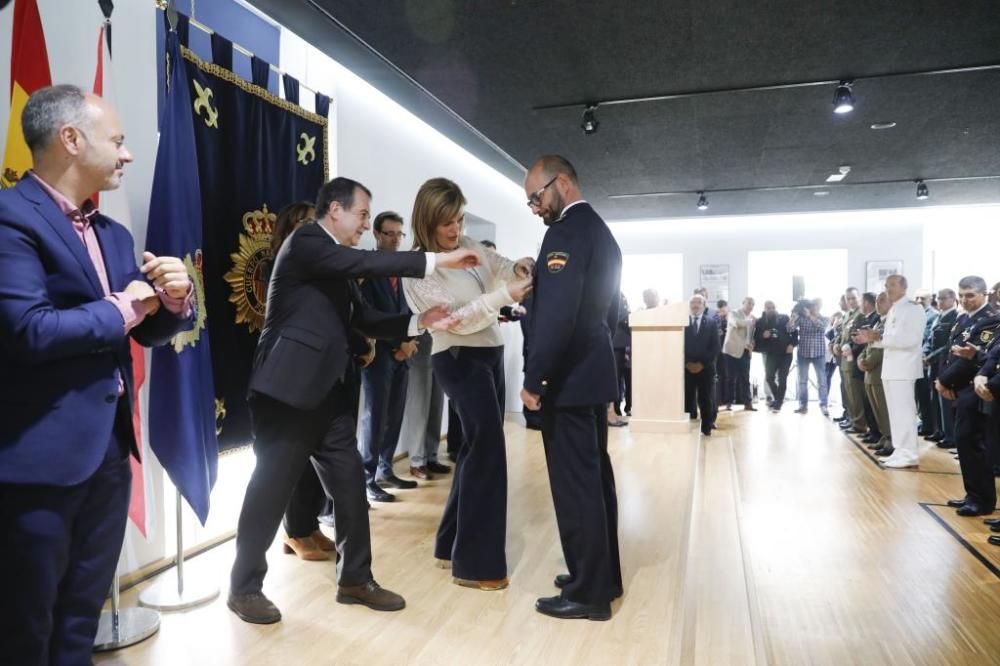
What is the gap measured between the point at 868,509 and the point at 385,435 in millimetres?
3454

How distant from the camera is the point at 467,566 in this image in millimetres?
2709

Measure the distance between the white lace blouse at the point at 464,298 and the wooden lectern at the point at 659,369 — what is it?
4.44 meters

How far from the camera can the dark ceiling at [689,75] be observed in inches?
150

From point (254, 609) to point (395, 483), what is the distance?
2.03m

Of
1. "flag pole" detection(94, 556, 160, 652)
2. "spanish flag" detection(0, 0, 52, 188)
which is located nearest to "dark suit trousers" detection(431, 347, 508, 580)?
"flag pole" detection(94, 556, 160, 652)

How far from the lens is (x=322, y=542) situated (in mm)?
3121

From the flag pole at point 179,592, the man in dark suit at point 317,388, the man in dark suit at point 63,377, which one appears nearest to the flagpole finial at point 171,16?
the man in dark suit at point 317,388

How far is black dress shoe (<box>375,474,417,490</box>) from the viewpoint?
14.4ft

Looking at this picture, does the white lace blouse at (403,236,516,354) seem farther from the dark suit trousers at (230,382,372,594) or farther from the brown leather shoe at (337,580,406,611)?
the brown leather shoe at (337,580,406,611)

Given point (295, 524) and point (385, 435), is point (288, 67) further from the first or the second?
point (295, 524)

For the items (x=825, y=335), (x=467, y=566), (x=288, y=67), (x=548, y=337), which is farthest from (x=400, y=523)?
(x=825, y=335)

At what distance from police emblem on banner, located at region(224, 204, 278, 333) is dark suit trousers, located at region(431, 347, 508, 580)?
121 centimetres

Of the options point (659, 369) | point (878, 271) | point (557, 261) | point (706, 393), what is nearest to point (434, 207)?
point (557, 261)

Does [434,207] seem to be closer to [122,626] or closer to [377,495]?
[122,626]
